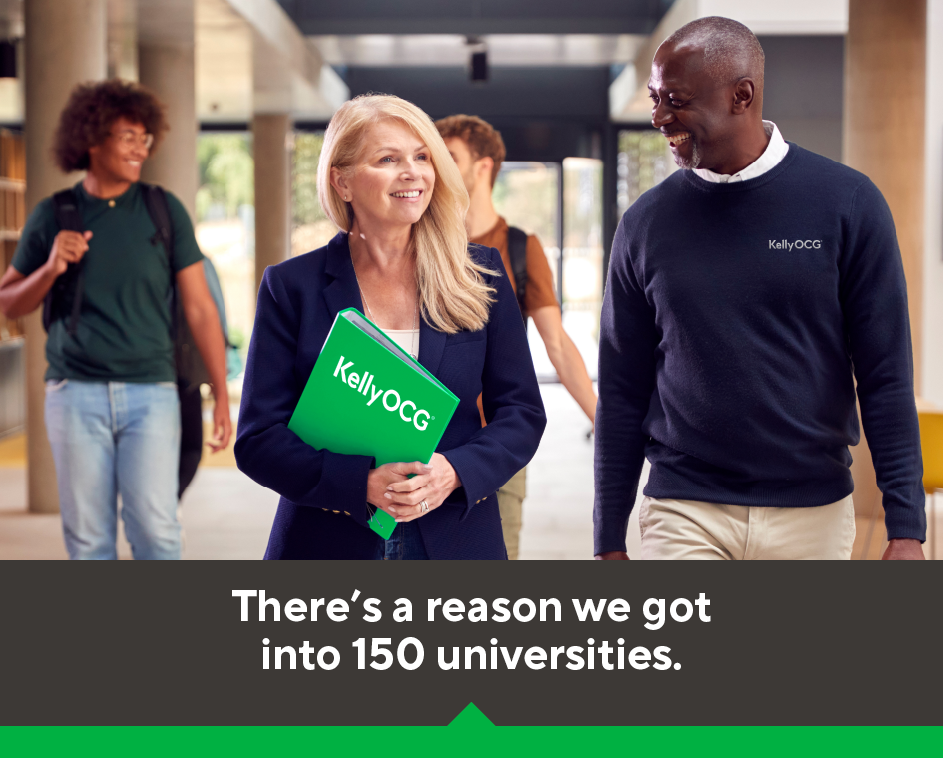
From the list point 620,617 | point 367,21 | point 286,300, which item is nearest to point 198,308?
point 286,300

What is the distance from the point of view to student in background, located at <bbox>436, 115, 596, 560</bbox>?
109 inches

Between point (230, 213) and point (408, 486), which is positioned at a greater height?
point (230, 213)

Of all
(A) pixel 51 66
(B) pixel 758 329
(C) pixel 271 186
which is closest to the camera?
(B) pixel 758 329

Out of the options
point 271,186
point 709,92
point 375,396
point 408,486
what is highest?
point 271,186

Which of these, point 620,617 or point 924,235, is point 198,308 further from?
point 924,235

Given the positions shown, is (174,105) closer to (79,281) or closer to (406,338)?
(79,281)

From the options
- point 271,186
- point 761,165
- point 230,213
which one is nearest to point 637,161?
point 271,186

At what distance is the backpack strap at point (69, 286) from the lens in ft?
10.1

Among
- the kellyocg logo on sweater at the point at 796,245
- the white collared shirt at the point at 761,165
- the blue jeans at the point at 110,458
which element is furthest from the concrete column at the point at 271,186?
the kellyocg logo on sweater at the point at 796,245

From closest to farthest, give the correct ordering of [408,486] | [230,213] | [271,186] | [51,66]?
[408,486]
[51,66]
[271,186]
[230,213]

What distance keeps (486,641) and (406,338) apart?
1.79 ft

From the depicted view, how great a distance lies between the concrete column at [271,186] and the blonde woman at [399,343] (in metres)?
10.4

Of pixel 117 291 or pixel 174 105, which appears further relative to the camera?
pixel 174 105

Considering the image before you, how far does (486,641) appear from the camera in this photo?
141 centimetres
